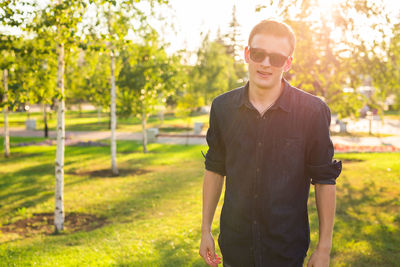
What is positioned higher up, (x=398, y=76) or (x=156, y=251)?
(x=398, y=76)

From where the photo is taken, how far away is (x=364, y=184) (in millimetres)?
10711

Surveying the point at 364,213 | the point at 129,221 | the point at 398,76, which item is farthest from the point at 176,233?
the point at 398,76

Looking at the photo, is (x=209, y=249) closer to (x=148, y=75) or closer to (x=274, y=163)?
(x=274, y=163)

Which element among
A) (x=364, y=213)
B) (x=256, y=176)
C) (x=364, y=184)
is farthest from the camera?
(x=364, y=184)

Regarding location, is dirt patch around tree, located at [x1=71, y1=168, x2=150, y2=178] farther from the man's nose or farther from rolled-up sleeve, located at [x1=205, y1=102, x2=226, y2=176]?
the man's nose

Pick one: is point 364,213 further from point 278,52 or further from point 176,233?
point 278,52

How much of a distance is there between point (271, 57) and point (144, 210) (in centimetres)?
764

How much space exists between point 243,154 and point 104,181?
11190 mm

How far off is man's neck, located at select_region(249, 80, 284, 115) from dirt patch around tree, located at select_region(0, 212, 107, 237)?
21.8 ft

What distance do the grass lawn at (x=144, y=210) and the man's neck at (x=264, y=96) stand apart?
3795 mm

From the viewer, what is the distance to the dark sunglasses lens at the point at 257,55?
225 cm

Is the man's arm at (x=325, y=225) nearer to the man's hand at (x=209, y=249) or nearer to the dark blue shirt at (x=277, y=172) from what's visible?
the dark blue shirt at (x=277, y=172)

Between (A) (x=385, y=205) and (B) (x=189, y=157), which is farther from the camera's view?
(B) (x=189, y=157)

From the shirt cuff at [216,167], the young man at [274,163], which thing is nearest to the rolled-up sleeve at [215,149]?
the shirt cuff at [216,167]
